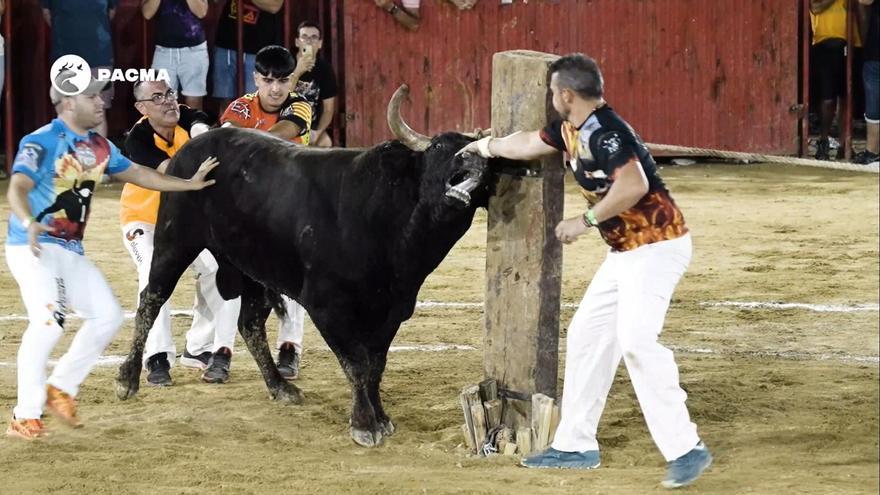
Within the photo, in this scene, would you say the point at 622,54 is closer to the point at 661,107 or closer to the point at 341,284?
the point at 661,107

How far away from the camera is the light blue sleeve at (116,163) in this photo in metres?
8.14

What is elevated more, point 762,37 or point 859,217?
point 762,37

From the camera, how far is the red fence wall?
17.8 m

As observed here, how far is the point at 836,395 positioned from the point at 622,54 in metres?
9.61

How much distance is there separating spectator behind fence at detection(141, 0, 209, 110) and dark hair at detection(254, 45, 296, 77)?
24.5 feet

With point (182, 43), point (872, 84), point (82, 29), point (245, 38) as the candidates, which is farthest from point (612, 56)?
point (82, 29)

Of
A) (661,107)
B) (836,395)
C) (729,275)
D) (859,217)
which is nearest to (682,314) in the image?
(729,275)

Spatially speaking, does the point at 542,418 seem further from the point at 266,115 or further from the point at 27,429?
the point at 266,115

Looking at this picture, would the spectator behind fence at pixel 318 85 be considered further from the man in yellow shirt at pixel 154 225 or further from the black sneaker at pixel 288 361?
the black sneaker at pixel 288 361

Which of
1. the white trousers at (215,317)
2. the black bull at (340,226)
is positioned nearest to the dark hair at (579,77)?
the black bull at (340,226)

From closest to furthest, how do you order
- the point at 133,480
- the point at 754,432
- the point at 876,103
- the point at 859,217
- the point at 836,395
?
the point at 133,480 → the point at 754,432 → the point at 836,395 → the point at 859,217 → the point at 876,103

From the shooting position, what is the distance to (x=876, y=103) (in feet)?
57.7

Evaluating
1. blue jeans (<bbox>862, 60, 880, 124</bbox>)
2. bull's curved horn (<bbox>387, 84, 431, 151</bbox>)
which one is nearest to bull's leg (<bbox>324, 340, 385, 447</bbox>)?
bull's curved horn (<bbox>387, 84, 431, 151</bbox>)

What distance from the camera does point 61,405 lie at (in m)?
7.97
